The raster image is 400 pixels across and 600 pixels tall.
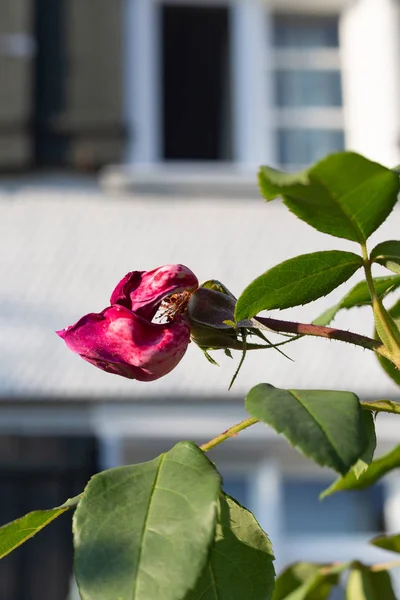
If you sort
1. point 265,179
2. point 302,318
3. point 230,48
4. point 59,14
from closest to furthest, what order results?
point 265,179, point 302,318, point 59,14, point 230,48

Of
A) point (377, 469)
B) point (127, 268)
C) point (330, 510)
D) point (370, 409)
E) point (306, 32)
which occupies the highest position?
point (306, 32)

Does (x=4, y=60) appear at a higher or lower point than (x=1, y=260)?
higher

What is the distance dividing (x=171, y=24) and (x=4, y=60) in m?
0.81

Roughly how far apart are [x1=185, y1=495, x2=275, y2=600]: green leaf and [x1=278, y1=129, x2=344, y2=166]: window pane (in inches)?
120

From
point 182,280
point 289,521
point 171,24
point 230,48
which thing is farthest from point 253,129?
point 182,280

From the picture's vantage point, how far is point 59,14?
10.3ft

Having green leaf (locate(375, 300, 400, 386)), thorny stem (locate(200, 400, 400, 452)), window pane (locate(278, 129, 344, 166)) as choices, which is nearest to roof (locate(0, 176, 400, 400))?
window pane (locate(278, 129, 344, 166))

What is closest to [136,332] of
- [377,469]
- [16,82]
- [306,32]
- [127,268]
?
[377,469]

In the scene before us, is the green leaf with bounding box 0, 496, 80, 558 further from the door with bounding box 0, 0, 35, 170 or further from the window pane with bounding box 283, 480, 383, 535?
the window pane with bounding box 283, 480, 383, 535

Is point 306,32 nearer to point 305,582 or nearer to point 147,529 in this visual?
point 305,582

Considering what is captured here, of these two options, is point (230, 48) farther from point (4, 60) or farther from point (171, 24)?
point (4, 60)

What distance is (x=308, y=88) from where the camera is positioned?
3.52 meters

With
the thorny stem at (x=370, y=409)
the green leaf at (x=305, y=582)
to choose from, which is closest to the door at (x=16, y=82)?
the green leaf at (x=305, y=582)

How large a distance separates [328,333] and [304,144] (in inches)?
122
